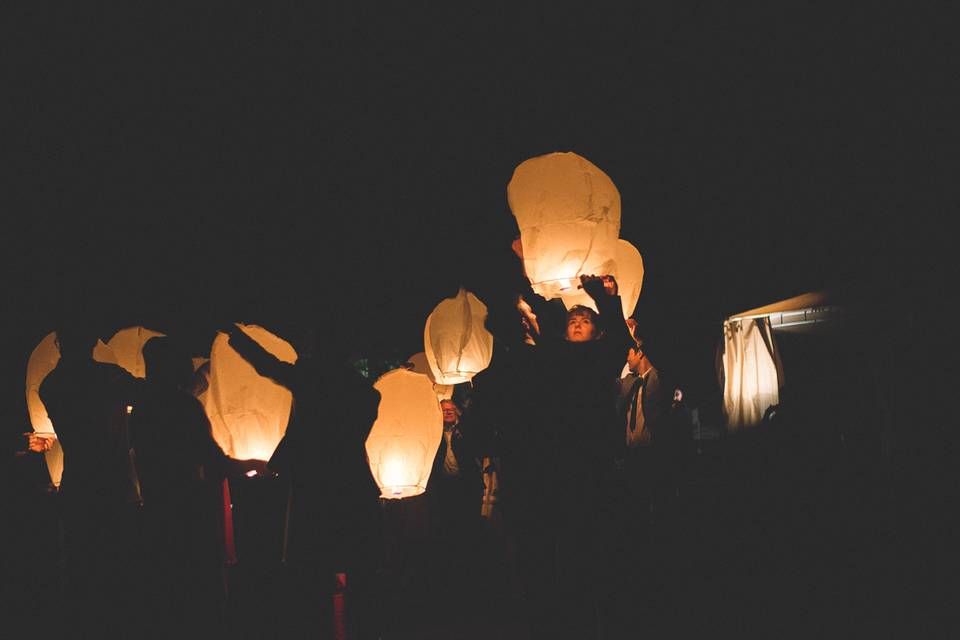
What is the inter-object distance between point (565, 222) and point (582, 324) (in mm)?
418

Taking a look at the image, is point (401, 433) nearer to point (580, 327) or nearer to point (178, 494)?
point (178, 494)

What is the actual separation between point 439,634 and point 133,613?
1.59 meters

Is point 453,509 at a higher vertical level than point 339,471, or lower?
lower

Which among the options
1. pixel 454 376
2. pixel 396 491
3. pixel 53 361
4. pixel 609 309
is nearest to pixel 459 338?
pixel 454 376

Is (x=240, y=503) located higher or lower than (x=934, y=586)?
higher

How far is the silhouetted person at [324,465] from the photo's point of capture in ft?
9.27

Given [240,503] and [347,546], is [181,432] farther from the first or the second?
[240,503]

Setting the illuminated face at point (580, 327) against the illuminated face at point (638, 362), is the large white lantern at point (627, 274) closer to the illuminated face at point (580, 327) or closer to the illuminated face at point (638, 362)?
the illuminated face at point (638, 362)

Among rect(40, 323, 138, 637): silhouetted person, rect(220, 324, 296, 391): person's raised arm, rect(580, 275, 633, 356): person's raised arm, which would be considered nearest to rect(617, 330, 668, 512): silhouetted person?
rect(580, 275, 633, 356): person's raised arm

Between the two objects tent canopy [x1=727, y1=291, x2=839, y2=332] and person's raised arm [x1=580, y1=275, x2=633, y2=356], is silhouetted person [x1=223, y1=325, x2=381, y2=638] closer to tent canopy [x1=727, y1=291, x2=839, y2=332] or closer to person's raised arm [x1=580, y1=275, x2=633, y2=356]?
person's raised arm [x1=580, y1=275, x2=633, y2=356]

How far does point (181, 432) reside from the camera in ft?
10.2

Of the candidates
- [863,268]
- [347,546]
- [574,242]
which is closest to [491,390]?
[574,242]

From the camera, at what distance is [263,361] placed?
2.84m

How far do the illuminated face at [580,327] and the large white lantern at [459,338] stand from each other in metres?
1.65
